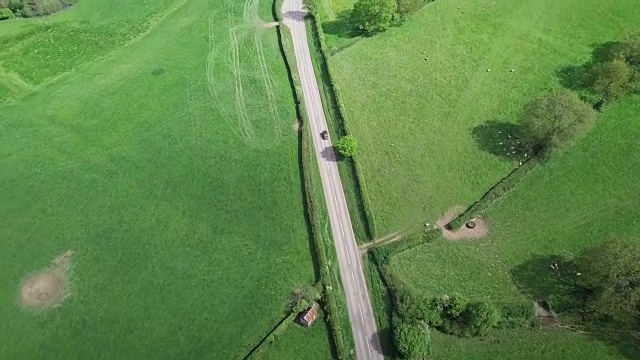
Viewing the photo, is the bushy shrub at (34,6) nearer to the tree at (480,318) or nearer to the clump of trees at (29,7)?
the clump of trees at (29,7)

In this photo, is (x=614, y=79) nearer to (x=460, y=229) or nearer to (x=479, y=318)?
(x=460, y=229)

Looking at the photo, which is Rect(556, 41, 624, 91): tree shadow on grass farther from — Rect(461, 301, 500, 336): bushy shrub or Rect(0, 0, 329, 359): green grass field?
Rect(461, 301, 500, 336): bushy shrub

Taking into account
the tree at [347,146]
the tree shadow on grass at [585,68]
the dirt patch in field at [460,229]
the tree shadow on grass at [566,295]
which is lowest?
the tree shadow on grass at [566,295]

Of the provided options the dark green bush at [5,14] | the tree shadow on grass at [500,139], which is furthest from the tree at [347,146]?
the dark green bush at [5,14]

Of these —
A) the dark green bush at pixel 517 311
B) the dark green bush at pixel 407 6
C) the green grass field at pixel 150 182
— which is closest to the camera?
the dark green bush at pixel 517 311

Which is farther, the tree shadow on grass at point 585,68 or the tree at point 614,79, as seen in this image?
the tree shadow on grass at point 585,68

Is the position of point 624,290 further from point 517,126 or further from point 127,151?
point 127,151

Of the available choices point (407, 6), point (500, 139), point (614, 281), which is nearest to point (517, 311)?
point (614, 281)
